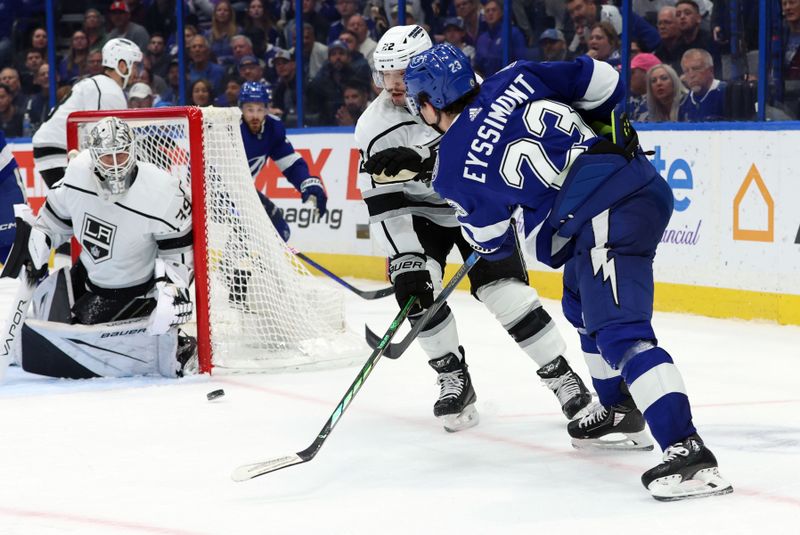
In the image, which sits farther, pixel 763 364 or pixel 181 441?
pixel 763 364

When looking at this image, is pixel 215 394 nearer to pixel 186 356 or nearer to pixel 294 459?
pixel 186 356

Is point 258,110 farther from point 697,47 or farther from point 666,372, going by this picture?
point 666,372

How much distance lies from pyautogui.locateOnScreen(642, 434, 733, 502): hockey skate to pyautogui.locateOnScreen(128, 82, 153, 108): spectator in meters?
5.72

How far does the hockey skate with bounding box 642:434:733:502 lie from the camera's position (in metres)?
2.39

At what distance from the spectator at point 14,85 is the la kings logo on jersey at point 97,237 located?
539 cm

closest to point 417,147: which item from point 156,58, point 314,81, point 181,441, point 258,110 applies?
point 181,441

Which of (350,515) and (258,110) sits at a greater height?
(258,110)

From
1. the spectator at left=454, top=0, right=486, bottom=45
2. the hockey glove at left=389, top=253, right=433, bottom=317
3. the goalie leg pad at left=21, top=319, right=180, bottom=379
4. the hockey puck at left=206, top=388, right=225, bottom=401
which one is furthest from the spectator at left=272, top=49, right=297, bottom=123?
the hockey glove at left=389, top=253, right=433, bottom=317

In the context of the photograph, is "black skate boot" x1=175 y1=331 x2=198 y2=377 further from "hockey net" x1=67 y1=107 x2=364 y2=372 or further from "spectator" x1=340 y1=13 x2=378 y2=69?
"spectator" x1=340 y1=13 x2=378 y2=69

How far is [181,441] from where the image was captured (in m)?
3.18

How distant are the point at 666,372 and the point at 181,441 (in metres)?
1.39

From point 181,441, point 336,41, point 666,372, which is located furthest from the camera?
point 336,41

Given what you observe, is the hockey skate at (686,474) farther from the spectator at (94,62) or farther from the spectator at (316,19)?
the spectator at (94,62)

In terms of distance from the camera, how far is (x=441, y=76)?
2.63m
